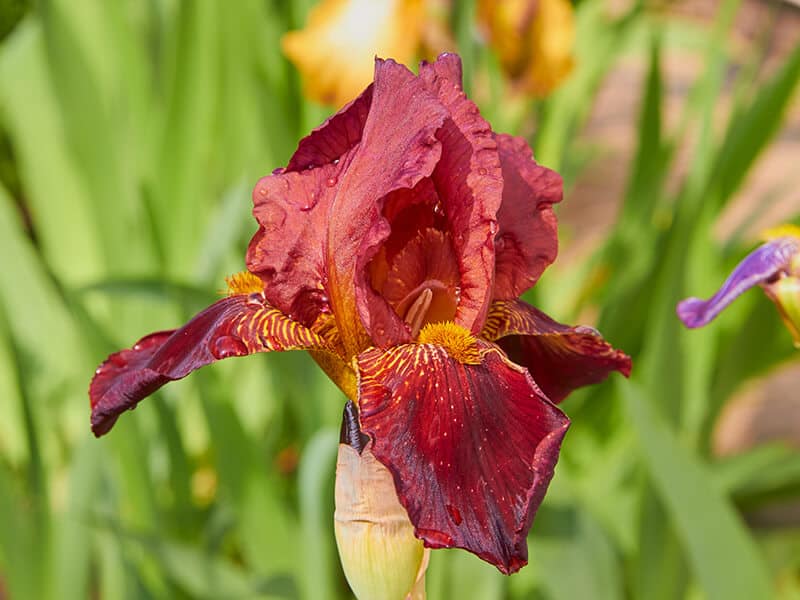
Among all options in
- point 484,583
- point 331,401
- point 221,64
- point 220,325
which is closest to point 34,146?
point 221,64

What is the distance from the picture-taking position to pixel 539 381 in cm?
55

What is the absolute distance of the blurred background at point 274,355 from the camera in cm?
97

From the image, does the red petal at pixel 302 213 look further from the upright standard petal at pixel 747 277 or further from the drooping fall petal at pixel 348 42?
the drooping fall petal at pixel 348 42

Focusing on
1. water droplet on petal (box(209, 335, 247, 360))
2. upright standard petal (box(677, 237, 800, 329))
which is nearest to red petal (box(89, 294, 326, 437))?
water droplet on petal (box(209, 335, 247, 360))

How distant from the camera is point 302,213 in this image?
49cm

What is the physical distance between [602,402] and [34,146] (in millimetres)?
1092

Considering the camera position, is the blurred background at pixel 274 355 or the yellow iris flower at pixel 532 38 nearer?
the blurred background at pixel 274 355

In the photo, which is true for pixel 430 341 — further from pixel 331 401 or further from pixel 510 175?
pixel 331 401

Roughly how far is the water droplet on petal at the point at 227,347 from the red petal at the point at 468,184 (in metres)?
0.11

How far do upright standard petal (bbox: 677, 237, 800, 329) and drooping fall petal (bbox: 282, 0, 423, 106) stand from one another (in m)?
0.65

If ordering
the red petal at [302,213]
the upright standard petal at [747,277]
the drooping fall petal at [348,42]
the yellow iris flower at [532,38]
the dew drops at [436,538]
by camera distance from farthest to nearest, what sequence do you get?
1. the yellow iris flower at [532,38]
2. the drooping fall petal at [348,42]
3. the upright standard petal at [747,277]
4. the red petal at [302,213]
5. the dew drops at [436,538]

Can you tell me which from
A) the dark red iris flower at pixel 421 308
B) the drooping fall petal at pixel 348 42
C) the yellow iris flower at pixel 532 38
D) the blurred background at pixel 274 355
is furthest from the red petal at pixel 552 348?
the yellow iris flower at pixel 532 38

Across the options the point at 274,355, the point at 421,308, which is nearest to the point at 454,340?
the point at 421,308

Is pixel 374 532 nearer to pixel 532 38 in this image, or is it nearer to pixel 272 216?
pixel 272 216
